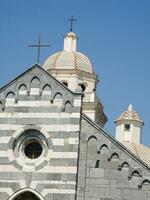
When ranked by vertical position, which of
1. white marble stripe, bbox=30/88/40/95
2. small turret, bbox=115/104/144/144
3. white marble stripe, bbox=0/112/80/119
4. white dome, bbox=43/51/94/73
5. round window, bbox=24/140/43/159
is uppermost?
white dome, bbox=43/51/94/73

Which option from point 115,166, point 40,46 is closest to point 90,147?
point 115,166

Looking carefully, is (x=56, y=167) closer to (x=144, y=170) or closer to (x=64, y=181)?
(x=64, y=181)

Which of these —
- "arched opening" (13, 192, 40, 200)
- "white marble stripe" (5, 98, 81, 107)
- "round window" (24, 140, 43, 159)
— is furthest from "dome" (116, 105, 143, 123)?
"arched opening" (13, 192, 40, 200)

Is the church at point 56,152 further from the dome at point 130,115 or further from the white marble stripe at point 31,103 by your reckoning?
the dome at point 130,115

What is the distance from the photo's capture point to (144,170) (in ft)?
75.2

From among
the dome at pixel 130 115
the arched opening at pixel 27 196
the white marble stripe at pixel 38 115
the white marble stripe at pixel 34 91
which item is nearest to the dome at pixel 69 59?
the dome at pixel 130 115

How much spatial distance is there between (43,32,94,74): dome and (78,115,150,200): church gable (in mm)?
15031

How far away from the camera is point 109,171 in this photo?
909 inches

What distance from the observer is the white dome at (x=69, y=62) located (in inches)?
1508

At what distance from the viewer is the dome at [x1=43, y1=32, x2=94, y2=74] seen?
3834 cm

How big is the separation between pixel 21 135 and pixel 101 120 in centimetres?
1518

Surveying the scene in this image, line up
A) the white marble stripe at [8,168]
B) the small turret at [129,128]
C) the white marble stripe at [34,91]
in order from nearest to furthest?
the white marble stripe at [8,168]
the white marble stripe at [34,91]
the small turret at [129,128]

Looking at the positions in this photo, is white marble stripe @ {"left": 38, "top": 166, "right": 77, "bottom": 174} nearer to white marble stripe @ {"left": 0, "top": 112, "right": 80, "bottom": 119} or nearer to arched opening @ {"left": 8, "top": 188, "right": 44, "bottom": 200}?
arched opening @ {"left": 8, "top": 188, "right": 44, "bottom": 200}

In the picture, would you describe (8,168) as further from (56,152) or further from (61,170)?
(61,170)
